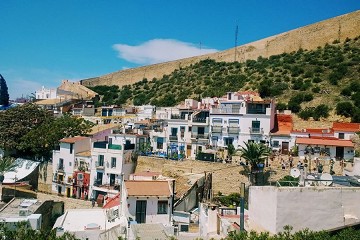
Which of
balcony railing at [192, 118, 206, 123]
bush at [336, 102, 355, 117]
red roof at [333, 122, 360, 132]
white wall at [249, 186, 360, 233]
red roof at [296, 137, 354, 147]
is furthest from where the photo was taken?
bush at [336, 102, 355, 117]

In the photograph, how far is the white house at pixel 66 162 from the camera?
34094 mm

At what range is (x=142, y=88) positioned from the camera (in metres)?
78.9

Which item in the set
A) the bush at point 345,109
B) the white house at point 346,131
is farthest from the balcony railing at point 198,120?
the bush at point 345,109

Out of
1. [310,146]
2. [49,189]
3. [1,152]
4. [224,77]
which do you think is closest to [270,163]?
[310,146]

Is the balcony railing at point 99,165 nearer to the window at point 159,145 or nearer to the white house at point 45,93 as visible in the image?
the window at point 159,145

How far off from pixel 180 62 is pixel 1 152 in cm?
5402

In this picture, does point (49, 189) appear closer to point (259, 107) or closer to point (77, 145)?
point (77, 145)

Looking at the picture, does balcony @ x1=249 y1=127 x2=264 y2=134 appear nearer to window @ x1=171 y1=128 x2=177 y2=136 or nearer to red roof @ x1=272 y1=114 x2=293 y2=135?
red roof @ x1=272 y1=114 x2=293 y2=135

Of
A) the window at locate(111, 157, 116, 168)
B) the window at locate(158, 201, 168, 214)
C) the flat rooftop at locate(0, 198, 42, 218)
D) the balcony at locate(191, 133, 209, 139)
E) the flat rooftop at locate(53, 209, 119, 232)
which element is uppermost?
the balcony at locate(191, 133, 209, 139)

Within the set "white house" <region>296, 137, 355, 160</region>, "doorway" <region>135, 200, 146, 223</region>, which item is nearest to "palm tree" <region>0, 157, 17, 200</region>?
"doorway" <region>135, 200, 146, 223</region>

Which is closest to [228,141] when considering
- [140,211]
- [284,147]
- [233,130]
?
[233,130]

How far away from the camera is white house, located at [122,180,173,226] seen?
2212cm

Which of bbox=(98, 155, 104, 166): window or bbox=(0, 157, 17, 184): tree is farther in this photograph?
bbox=(0, 157, 17, 184): tree

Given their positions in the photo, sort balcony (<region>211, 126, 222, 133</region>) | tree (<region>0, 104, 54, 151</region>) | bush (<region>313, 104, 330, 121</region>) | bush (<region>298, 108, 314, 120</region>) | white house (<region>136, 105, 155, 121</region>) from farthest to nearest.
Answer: white house (<region>136, 105, 155, 121</region>) < bush (<region>298, 108, 314, 120</region>) < tree (<region>0, 104, 54, 151</region>) < bush (<region>313, 104, 330, 121</region>) < balcony (<region>211, 126, 222, 133</region>)
